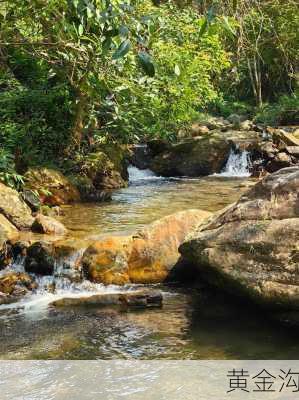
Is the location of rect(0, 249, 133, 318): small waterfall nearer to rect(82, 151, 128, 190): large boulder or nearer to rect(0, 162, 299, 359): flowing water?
rect(0, 162, 299, 359): flowing water

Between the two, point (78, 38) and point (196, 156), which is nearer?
point (78, 38)

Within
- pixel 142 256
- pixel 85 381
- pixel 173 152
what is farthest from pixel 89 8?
pixel 173 152

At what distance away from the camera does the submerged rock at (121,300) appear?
637 centimetres

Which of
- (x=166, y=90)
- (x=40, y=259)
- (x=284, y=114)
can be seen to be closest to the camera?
(x=40, y=259)

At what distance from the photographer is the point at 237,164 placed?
1697cm

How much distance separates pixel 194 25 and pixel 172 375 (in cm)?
1077

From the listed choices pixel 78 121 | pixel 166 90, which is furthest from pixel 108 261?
pixel 166 90

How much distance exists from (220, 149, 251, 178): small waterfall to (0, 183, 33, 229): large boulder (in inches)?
326

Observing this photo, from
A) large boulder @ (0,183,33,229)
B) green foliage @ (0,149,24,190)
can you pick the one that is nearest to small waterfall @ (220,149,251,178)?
green foliage @ (0,149,24,190)

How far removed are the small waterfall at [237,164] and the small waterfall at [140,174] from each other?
210cm

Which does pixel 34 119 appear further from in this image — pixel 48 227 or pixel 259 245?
pixel 259 245

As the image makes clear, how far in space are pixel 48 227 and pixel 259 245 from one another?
13.4 ft

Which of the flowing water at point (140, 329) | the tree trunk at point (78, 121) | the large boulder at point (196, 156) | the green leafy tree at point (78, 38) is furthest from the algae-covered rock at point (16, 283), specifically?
the large boulder at point (196, 156)

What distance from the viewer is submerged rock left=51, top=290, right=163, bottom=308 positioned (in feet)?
20.9
